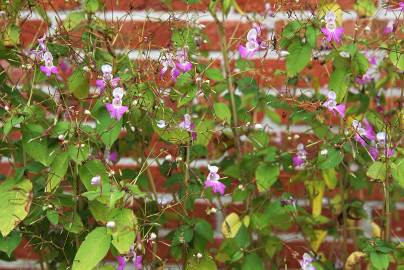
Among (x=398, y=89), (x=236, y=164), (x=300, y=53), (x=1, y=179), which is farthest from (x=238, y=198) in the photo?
(x=398, y=89)

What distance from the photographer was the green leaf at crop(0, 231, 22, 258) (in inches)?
45.7

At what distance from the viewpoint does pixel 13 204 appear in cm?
113

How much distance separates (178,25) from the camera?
134cm

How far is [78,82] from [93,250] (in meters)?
0.31

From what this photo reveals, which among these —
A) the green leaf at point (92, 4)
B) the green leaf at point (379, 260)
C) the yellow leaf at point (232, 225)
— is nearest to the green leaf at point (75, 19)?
the green leaf at point (92, 4)

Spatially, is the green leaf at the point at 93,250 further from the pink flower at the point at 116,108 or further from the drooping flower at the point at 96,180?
the pink flower at the point at 116,108

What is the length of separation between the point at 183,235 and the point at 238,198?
190mm

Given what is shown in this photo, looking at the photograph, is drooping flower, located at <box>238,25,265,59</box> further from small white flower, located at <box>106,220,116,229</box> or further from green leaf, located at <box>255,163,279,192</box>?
small white flower, located at <box>106,220,116,229</box>

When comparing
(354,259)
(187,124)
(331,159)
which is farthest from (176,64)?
(354,259)

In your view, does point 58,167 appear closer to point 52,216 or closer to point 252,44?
point 52,216

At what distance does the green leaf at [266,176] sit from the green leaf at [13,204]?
42 cm

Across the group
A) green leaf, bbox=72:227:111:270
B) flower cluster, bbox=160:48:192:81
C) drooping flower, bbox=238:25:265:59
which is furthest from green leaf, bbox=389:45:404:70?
green leaf, bbox=72:227:111:270

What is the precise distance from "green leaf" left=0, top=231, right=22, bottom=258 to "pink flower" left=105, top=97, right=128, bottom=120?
0.29m

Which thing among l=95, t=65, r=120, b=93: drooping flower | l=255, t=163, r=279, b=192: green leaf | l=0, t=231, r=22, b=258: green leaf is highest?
l=95, t=65, r=120, b=93: drooping flower
